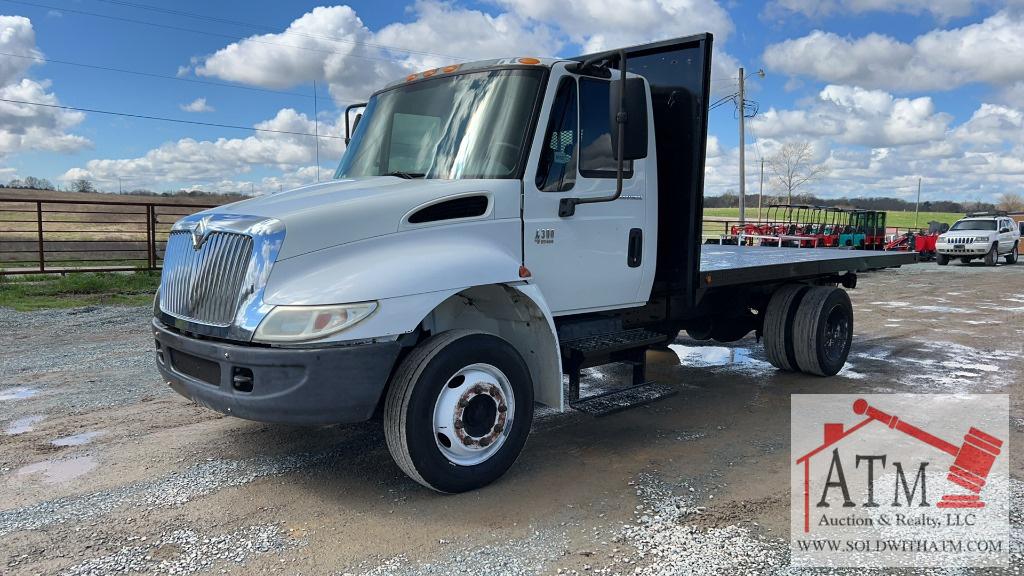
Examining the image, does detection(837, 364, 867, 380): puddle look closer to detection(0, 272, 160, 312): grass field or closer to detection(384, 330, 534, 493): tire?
detection(384, 330, 534, 493): tire

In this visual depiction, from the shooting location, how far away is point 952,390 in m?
6.73

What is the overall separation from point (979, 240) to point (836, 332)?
80.5ft

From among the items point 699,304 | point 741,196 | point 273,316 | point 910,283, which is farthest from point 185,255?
point 741,196

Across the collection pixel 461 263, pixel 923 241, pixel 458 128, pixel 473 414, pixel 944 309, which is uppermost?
pixel 458 128

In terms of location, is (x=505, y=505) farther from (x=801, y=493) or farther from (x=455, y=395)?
(x=801, y=493)

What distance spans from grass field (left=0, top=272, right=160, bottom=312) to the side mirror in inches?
411

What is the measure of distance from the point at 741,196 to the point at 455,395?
33.3m

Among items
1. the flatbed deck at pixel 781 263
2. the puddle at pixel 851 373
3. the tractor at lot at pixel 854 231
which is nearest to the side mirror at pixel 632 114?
the flatbed deck at pixel 781 263

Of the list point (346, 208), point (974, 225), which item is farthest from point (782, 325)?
point (974, 225)

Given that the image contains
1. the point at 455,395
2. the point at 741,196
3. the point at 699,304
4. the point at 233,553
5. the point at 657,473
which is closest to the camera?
the point at 233,553

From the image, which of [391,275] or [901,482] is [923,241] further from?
[391,275]

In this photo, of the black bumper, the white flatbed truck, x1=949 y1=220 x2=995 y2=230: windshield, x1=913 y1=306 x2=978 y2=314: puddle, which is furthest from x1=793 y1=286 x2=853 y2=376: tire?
x1=949 y1=220 x2=995 y2=230: windshield

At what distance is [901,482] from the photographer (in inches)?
173

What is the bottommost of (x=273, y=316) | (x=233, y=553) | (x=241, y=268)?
(x=233, y=553)
